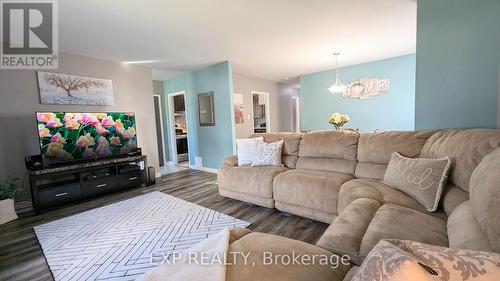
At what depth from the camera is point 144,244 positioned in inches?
80.2

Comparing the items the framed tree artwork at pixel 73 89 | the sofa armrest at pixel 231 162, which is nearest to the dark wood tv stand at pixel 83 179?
the framed tree artwork at pixel 73 89

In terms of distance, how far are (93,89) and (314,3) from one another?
3711 millimetres

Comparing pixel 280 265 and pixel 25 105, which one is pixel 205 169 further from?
pixel 280 265

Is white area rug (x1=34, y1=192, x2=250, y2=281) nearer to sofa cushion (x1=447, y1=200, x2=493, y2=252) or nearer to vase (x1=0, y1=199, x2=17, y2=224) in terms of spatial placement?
vase (x1=0, y1=199, x2=17, y2=224)

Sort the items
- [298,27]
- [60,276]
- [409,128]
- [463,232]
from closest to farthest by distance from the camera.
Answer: [463,232] < [60,276] < [298,27] < [409,128]

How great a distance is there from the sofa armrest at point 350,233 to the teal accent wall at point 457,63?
1615mm

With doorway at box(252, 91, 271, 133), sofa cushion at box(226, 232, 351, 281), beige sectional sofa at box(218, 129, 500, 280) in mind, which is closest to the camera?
sofa cushion at box(226, 232, 351, 281)

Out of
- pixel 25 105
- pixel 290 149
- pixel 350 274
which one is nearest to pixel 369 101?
pixel 290 149

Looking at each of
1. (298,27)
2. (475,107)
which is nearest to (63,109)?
(298,27)

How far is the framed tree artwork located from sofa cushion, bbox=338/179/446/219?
4.11 metres

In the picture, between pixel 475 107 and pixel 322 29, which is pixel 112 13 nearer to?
pixel 322 29

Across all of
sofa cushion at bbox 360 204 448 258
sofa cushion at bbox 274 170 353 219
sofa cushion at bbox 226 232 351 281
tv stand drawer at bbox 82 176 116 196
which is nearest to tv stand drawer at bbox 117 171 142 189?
tv stand drawer at bbox 82 176 116 196

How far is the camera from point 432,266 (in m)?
0.53

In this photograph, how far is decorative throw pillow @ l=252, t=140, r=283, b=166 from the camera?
9.76ft
